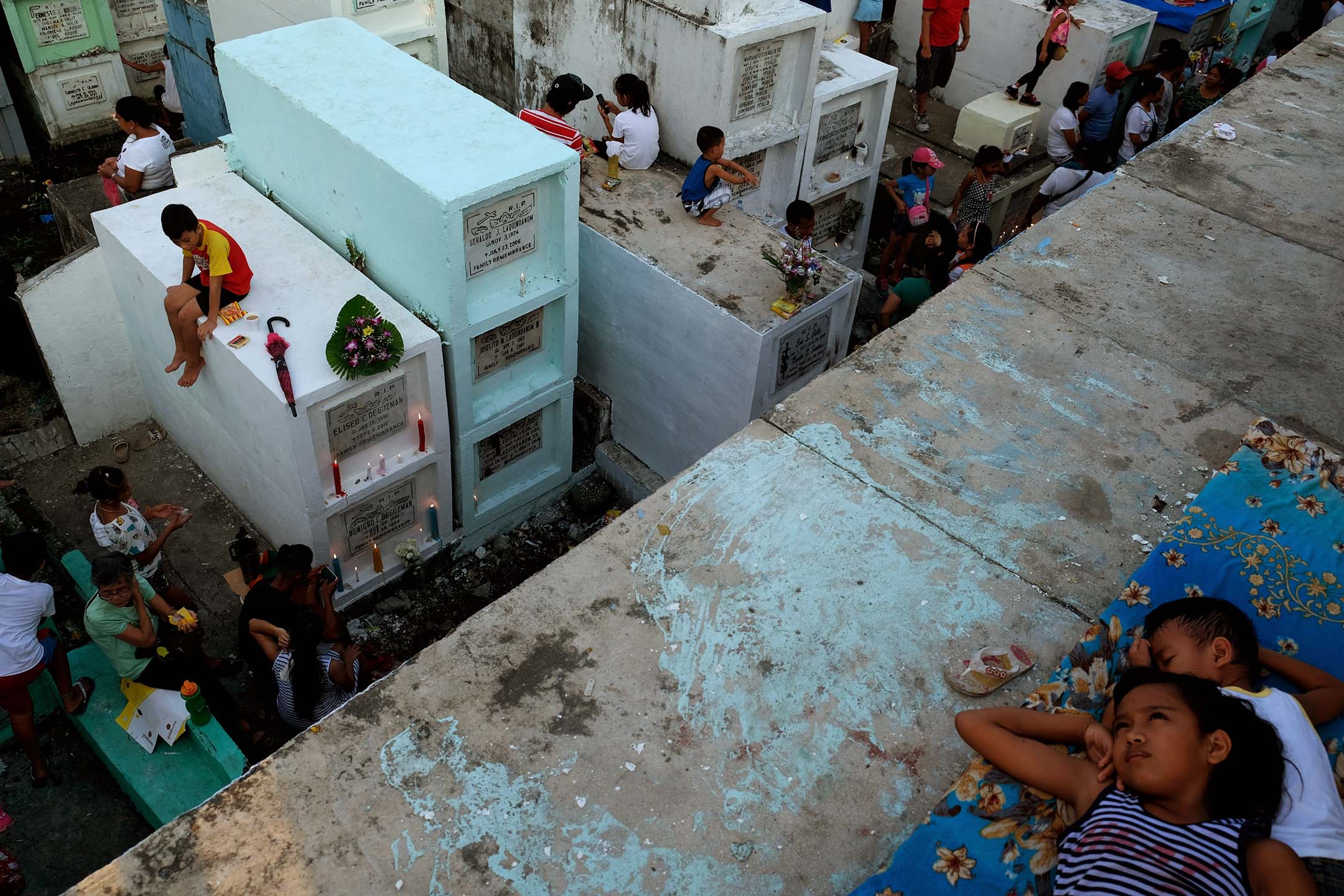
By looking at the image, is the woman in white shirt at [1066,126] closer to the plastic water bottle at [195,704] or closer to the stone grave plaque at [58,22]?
the plastic water bottle at [195,704]

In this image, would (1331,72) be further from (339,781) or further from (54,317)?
(54,317)

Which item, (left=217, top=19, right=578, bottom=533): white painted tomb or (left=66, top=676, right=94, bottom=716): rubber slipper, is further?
(left=217, top=19, right=578, bottom=533): white painted tomb

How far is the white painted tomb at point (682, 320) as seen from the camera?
653 centimetres

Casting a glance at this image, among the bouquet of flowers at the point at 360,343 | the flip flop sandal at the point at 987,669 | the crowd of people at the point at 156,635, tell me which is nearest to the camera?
the flip flop sandal at the point at 987,669

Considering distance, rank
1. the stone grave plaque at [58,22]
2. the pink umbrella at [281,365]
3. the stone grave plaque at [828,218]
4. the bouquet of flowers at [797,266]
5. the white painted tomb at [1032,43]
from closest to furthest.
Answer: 1. the pink umbrella at [281,365]
2. the bouquet of flowers at [797,266]
3. the stone grave plaque at [828,218]
4. the white painted tomb at [1032,43]
5. the stone grave plaque at [58,22]

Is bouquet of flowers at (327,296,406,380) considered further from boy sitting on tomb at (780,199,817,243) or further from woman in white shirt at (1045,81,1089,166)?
woman in white shirt at (1045,81,1089,166)

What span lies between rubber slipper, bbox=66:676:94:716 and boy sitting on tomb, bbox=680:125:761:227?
4.84 meters

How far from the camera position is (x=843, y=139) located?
28.9ft

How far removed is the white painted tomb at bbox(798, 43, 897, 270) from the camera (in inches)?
329

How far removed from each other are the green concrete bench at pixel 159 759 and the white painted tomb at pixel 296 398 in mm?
1284

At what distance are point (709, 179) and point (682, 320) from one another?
110 centimetres

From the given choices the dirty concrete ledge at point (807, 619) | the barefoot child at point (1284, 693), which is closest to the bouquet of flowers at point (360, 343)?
the dirty concrete ledge at point (807, 619)

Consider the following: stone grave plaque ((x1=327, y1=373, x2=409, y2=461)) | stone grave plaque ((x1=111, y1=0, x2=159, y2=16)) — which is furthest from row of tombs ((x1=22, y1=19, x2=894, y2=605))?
stone grave plaque ((x1=111, y1=0, x2=159, y2=16))

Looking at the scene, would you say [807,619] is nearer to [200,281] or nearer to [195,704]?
[195,704]
